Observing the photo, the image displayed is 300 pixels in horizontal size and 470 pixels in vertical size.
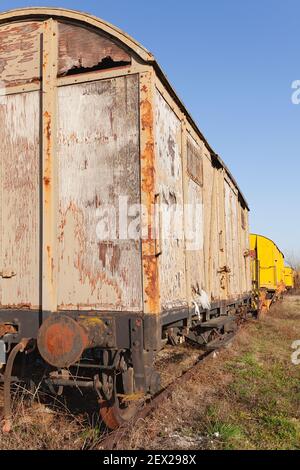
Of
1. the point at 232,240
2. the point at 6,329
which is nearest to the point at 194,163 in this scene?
the point at 6,329

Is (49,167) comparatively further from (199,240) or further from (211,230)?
Result: (211,230)

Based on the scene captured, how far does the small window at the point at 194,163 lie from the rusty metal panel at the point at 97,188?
175 centimetres

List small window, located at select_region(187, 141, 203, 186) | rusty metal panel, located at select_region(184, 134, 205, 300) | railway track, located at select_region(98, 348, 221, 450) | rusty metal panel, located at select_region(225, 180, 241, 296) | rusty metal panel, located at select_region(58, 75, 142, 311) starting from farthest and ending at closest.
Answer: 1. rusty metal panel, located at select_region(225, 180, 241, 296)
2. small window, located at select_region(187, 141, 203, 186)
3. rusty metal panel, located at select_region(184, 134, 205, 300)
4. rusty metal panel, located at select_region(58, 75, 142, 311)
5. railway track, located at select_region(98, 348, 221, 450)

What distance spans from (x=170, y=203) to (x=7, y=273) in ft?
6.12

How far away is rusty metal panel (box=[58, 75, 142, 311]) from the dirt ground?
3.79ft

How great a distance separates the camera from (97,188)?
438 centimetres

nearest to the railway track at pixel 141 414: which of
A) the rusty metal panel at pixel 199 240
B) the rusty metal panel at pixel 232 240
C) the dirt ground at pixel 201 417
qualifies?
the dirt ground at pixel 201 417

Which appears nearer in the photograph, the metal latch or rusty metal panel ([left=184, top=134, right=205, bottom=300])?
the metal latch

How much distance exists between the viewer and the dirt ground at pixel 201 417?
3.90 metres

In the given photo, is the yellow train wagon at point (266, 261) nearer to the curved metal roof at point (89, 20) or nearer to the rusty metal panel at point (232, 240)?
the rusty metal panel at point (232, 240)

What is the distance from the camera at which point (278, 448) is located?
3873 millimetres

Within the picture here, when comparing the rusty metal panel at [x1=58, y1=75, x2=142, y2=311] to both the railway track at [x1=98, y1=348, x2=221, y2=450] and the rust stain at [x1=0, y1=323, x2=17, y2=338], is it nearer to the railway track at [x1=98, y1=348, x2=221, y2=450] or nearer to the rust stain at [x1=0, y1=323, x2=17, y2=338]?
the rust stain at [x1=0, y1=323, x2=17, y2=338]

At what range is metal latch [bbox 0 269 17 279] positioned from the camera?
4.54 m

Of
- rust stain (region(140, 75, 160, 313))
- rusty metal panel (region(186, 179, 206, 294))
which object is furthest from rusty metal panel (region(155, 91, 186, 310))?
rusty metal panel (region(186, 179, 206, 294))
